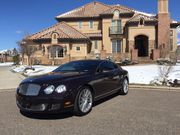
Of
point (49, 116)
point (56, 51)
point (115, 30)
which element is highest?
point (115, 30)

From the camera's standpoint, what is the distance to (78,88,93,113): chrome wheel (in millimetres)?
6520

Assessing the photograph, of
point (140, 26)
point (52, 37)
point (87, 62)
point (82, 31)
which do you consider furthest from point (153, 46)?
point (87, 62)

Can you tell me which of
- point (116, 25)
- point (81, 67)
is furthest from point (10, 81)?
point (116, 25)

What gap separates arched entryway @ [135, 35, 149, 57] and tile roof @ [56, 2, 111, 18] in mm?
7735

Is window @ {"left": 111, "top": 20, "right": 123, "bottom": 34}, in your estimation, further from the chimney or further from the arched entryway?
the chimney

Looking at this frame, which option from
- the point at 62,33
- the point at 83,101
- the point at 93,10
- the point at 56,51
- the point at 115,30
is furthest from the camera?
the point at 93,10

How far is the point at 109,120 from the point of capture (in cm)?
605

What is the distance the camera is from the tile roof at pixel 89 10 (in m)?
38.4

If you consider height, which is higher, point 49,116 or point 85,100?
point 85,100

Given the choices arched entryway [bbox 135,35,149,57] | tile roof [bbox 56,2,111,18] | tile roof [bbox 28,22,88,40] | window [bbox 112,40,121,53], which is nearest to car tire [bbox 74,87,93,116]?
tile roof [bbox 28,22,88,40]

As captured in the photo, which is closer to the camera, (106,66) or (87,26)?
(106,66)

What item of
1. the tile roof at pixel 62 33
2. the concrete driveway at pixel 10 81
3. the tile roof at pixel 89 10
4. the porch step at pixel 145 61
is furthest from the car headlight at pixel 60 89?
the tile roof at pixel 89 10

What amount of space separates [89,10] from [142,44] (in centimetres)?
1056

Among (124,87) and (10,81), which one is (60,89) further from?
(10,81)
